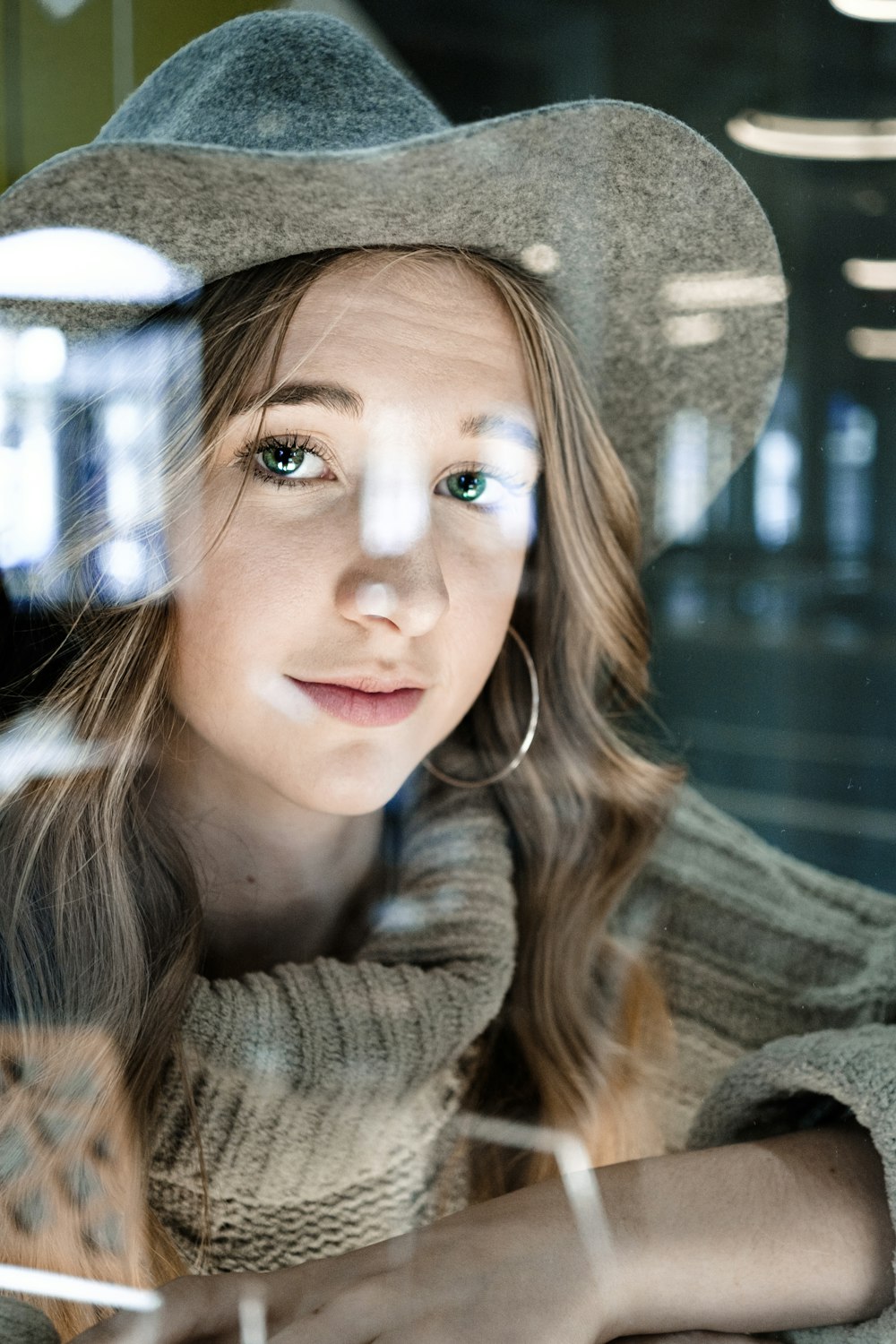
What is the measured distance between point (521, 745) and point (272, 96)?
0.49m

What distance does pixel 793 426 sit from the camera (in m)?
0.82

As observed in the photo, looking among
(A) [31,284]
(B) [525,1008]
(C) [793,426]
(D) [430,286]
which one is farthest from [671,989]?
(A) [31,284]

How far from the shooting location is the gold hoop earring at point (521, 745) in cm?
82

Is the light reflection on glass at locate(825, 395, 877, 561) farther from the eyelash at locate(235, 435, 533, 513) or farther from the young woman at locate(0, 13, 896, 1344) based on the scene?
the eyelash at locate(235, 435, 533, 513)

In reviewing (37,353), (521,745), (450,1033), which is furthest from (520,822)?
(37,353)

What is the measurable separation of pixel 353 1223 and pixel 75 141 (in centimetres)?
60

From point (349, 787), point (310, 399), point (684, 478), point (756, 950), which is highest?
point (310, 399)

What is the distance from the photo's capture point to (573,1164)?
2.26 ft

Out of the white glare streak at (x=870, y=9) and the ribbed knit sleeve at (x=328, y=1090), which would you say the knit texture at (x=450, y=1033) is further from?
the white glare streak at (x=870, y=9)

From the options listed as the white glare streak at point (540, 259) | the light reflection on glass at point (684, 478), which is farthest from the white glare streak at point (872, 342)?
the white glare streak at point (540, 259)

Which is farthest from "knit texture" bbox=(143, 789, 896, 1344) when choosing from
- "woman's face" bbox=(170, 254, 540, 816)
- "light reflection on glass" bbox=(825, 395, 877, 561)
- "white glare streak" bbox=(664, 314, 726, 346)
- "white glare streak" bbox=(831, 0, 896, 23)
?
"white glare streak" bbox=(831, 0, 896, 23)

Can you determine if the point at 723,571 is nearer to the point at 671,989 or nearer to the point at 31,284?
the point at 671,989

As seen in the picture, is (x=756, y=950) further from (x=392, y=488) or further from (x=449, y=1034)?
(x=392, y=488)

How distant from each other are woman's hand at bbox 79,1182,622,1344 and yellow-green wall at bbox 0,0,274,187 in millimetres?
561
